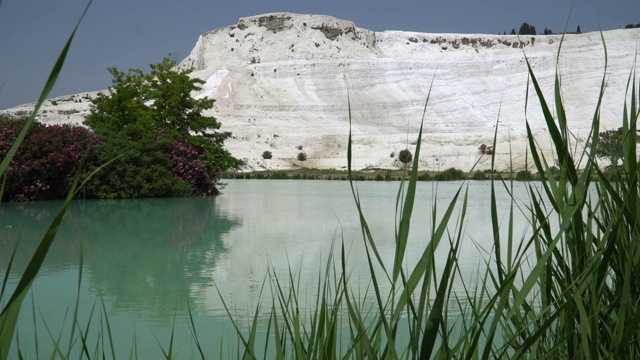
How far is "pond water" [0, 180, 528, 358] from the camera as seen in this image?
4.02m

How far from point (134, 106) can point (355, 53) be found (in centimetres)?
5010

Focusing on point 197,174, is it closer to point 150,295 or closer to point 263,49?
point 150,295

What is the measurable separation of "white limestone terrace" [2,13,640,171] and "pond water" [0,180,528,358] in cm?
2654

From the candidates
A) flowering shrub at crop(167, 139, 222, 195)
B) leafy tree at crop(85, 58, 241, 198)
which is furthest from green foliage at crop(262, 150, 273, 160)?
flowering shrub at crop(167, 139, 222, 195)

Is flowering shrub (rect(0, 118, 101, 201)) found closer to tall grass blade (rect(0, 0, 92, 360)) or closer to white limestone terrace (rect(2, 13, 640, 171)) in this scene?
tall grass blade (rect(0, 0, 92, 360))

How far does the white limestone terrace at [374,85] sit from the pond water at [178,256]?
1045 inches

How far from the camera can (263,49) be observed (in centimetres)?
6700

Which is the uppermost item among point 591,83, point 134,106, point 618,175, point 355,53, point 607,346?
point 355,53

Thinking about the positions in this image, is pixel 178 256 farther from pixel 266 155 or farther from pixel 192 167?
pixel 266 155

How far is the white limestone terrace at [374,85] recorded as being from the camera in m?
43.2

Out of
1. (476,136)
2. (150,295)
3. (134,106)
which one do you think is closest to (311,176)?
(134,106)

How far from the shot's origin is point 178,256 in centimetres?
671

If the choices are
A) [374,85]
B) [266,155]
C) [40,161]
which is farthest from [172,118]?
[374,85]

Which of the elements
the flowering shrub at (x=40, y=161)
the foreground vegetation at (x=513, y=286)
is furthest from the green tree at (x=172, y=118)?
the foreground vegetation at (x=513, y=286)
